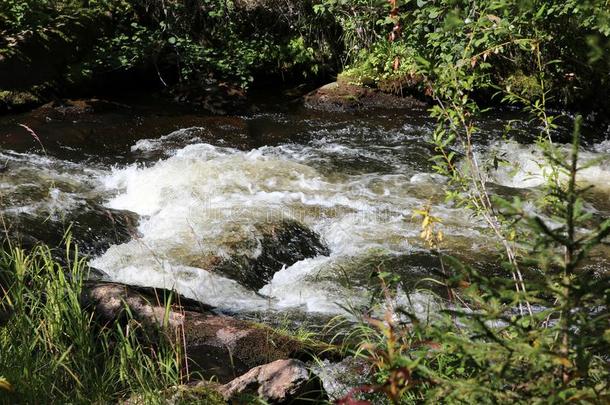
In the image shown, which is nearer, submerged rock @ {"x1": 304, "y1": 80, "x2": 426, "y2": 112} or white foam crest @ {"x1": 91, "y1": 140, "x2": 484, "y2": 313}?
white foam crest @ {"x1": 91, "y1": 140, "x2": 484, "y2": 313}

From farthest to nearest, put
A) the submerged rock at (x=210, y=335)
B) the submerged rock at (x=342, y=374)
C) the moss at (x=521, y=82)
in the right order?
the moss at (x=521, y=82)
the submerged rock at (x=210, y=335)
the submerged rock at (x=342, y=374)

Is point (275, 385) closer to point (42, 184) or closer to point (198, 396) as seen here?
point (198, 396)

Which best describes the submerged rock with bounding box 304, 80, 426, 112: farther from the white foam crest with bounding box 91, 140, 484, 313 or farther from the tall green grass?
the tall green grass

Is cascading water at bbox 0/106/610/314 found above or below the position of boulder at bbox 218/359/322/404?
below

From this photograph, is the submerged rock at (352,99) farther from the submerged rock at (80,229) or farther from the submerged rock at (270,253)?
the submerged rock at (80,229)

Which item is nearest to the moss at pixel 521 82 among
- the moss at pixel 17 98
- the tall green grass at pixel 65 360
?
the moss at pixel 17 98

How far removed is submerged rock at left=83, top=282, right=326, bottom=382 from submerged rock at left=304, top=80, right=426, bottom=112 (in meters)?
7.29

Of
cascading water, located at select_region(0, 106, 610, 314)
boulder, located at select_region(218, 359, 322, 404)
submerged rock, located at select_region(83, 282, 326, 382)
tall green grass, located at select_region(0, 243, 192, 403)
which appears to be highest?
tall green grass, located at select_region(0, 243, 192, 403)

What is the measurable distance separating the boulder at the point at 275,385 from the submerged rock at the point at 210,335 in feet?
1.86

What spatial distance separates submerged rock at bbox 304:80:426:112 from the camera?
35.3ft

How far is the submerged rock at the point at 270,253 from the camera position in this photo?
5273 mm

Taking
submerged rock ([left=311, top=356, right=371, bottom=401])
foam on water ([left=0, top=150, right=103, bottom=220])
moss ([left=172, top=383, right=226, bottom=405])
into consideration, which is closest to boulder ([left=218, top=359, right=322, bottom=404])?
moss ([left=172, top=383, right=226, bottom=405])

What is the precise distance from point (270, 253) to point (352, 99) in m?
5.82

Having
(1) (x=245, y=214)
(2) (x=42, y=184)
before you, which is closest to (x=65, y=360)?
(1) (x=245, y=214)
